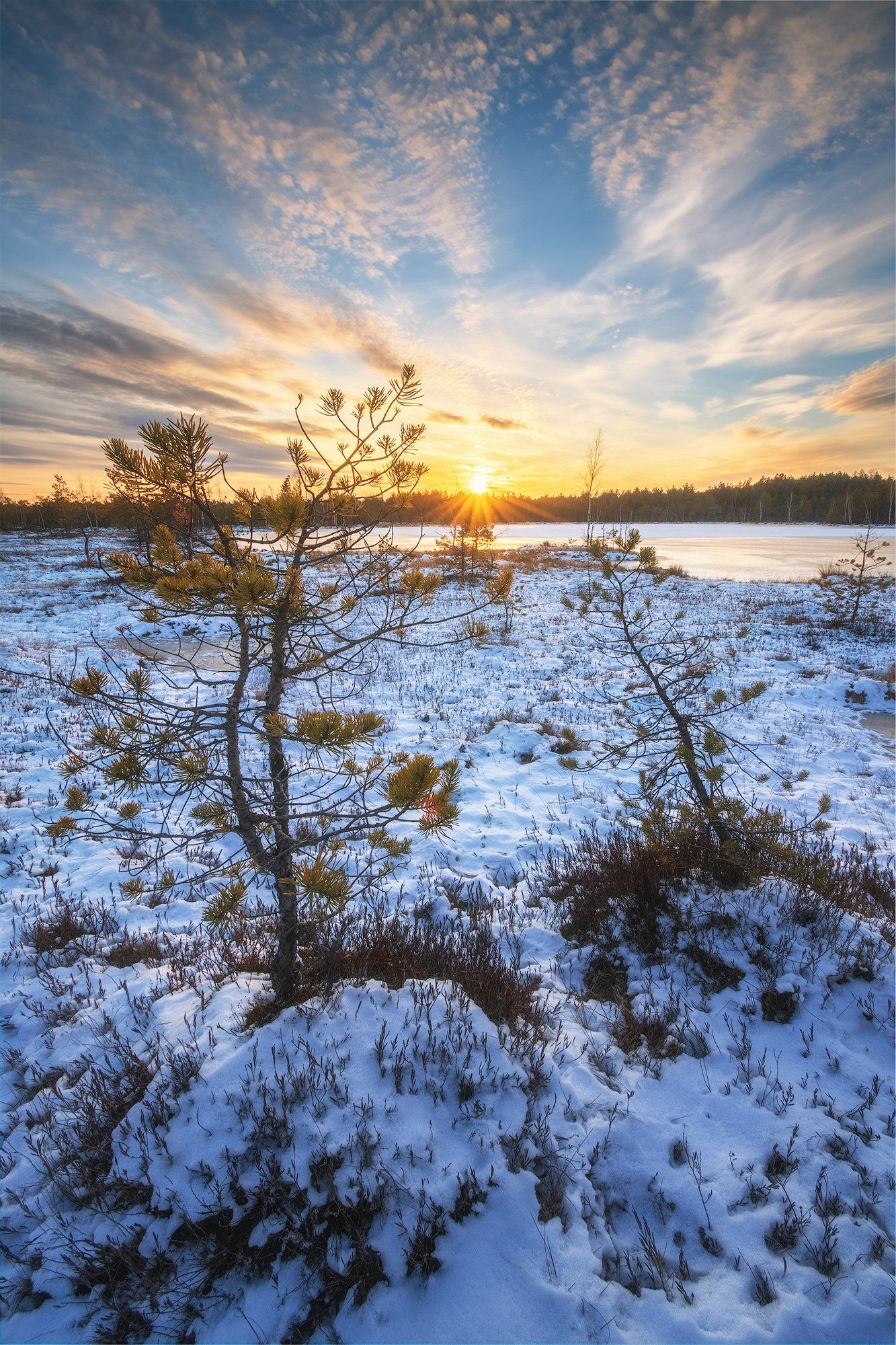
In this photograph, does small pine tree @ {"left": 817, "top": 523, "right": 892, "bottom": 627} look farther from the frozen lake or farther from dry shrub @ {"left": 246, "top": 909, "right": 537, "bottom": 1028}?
dry shrub @ {"left": 246, "top": 909, "right": 537, "bottom": 1028}

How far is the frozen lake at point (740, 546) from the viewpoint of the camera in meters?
28.4

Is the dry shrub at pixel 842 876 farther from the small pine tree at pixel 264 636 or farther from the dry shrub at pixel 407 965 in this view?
the small pine tree at pixel 264 636

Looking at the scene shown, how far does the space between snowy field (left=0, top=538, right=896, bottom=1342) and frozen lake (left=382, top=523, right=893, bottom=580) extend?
12636mm

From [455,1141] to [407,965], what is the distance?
106cm

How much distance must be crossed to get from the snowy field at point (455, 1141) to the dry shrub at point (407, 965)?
0.12 metres

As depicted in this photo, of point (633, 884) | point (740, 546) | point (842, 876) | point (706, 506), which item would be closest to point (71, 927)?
point (633, 884)

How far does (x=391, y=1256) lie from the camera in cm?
197

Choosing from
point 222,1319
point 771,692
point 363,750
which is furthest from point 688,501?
point 222,1319

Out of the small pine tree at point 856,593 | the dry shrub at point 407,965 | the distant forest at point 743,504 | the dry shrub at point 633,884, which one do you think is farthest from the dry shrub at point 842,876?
the distant forest at point 743,504

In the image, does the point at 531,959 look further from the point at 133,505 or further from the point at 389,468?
the point at 133,505

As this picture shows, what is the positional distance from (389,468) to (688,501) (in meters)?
105

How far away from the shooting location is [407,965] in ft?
10.8

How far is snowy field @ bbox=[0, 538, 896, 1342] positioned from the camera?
1.89 meters

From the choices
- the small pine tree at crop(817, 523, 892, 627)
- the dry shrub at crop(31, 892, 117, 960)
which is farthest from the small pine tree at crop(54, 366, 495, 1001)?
the small pine tree at crop(817, 523, 892, 627)
